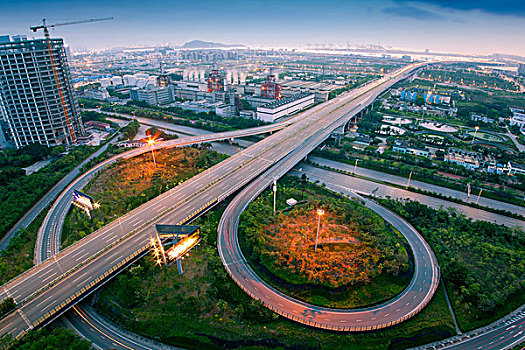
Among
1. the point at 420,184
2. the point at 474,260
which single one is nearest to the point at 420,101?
the point at 420,184

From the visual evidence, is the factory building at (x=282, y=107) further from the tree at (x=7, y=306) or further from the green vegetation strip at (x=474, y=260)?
the tree at (x=7, y=306)

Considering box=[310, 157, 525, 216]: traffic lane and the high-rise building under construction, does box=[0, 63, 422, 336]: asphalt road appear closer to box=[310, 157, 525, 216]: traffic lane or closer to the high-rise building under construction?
box=[310, 157, 525, 216]: traffic lane

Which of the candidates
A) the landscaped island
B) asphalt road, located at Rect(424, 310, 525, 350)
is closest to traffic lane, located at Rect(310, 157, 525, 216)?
the landscaped island

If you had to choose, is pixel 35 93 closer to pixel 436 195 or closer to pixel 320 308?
pixel 320 308

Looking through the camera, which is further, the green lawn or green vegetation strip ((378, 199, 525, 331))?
green vegetation strip ((378, 199, 525, 331))

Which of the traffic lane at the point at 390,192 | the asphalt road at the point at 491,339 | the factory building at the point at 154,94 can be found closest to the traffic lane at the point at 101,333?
the asphalt road at the point at 491,339

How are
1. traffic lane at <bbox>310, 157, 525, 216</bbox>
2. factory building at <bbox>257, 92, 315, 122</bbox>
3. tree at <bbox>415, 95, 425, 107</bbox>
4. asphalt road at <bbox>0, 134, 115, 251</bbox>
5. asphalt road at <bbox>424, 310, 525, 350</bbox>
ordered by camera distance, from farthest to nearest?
tree at <bbox>415, 95, 425, 107</bbox>
factory building at <bbox>257, 92, 315, 122</bbox>
traffic lane at <bbox>310, 157, 525, 216</bbox>
asphalt road at <bbox>0, 134, 115, 251</bbox>
asphalt road at <bbox>424, 310, 525, 350</bbox>
